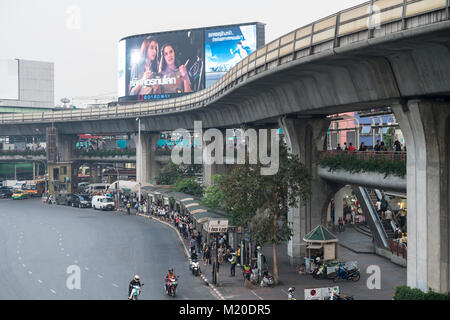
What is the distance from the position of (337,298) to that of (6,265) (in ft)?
63.6

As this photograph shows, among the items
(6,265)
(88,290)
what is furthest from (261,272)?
(6,265)

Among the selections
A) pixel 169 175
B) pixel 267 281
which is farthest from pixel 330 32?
pixel 169 175

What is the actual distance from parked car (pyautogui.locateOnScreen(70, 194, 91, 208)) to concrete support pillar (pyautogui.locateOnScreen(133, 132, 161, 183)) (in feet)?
22.6

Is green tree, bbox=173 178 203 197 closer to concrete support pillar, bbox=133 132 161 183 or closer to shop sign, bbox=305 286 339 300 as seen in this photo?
concrete support pillar, bbox=133 132 161 183

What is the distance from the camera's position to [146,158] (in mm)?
74625

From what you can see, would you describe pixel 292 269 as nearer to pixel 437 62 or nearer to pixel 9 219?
pixel 437 62

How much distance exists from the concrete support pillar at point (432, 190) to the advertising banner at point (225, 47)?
7262 cm

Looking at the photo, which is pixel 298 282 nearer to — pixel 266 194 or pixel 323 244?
pixel 323 244

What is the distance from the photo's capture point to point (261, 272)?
31.1m

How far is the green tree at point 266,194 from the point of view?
2981cm

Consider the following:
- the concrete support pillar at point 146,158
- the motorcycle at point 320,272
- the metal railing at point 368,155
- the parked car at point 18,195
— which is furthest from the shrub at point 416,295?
the parked car at point 18,195

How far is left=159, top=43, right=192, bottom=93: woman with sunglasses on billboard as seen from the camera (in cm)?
9944

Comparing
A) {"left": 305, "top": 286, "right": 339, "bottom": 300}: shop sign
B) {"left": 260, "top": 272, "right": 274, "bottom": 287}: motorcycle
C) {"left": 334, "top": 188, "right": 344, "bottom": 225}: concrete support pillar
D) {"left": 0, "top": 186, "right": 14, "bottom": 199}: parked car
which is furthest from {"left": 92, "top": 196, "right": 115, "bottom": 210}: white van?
{"left": 305, "top": 286, "right": 339, "bottom": 300}: shop sign

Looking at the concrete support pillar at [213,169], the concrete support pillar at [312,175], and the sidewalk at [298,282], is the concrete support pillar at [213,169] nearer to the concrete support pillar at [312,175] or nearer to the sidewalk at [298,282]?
the sidewalk at [298,282]
